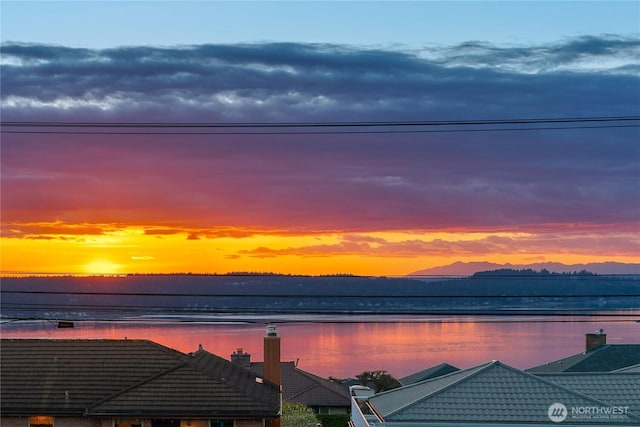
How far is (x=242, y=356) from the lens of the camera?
210ft

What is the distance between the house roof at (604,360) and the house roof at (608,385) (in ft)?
85.2

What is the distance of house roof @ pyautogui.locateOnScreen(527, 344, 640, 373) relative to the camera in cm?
5625

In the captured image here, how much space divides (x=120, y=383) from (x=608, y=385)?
1833cm

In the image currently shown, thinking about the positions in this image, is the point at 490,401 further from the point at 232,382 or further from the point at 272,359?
the point at 272,359

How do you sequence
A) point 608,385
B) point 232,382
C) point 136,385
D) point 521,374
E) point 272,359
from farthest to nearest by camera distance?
1. point 272,359
2. point 232,382
3. point 136,385
4. point 608,385
5. point 521,374

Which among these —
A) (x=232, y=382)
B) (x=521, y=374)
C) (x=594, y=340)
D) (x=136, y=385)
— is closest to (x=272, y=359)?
(x=232, y=382)

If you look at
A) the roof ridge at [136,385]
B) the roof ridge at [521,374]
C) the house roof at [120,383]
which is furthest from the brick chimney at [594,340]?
the roof ridge at [136,385]

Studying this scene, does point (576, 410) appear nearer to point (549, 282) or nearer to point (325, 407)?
point (549, 282)

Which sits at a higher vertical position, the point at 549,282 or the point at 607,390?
the point at 549,282

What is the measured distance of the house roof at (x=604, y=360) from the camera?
56250mm

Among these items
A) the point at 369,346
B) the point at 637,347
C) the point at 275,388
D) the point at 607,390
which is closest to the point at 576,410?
the point at 607,390

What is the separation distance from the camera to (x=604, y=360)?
57.6 m

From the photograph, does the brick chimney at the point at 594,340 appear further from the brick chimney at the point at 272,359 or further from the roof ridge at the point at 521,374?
the roof ridge at the point at 521,374

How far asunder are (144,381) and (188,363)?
2.07m
